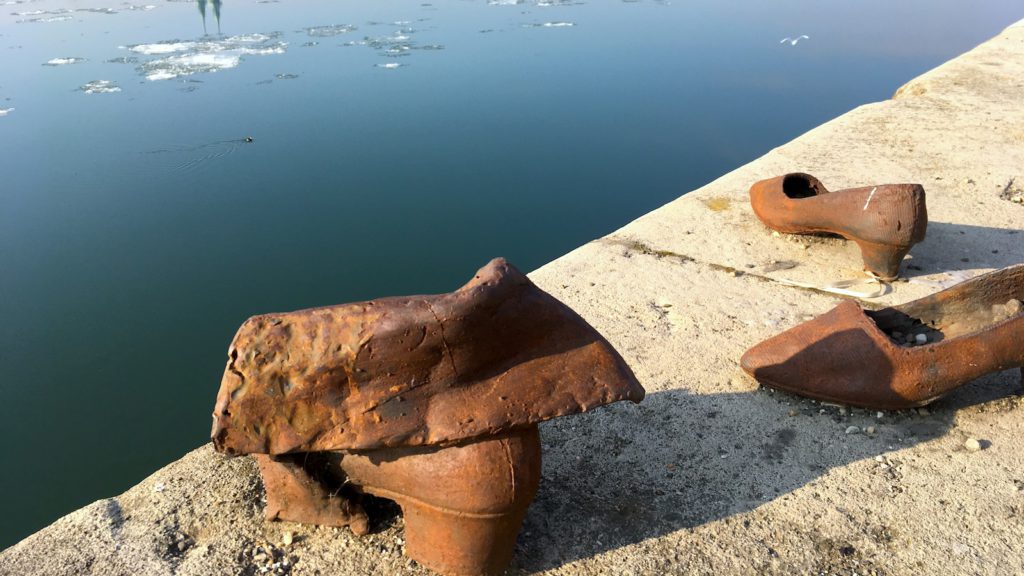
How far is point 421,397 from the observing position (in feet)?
6.12

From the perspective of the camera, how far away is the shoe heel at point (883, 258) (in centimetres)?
371

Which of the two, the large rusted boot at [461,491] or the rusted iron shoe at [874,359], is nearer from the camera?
the large rusted boot at [461,491]

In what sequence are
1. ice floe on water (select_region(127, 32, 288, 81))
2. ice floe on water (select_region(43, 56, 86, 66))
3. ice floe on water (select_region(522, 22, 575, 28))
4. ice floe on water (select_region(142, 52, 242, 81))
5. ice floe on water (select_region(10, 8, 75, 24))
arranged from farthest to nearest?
ice floe on water (select_region(522, 22, 575, 28)), ice floe on water (select_region(10, 8, 75, 24)), ice floe on water (select_region(43, 56, 86, 66)), ice floe on water (select_region(127, 32, 288, 81)), ice floe on water (select_region(142, 52, 242, 81))

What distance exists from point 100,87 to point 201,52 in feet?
5.98

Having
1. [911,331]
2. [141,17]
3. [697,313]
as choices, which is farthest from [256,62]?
[911,331]

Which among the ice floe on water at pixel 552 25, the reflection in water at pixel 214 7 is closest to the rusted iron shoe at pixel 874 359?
the ice floe on water at pixel 552 25

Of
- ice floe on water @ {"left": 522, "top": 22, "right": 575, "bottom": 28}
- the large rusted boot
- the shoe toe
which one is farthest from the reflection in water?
the large rusted boot

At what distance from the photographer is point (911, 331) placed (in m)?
3.06

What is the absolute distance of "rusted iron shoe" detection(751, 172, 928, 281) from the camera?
12.0 ft

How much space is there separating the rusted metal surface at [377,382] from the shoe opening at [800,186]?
3.02m

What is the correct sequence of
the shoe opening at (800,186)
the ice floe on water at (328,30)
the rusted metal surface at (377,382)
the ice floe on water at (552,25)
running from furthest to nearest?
the ice floe on water at (552,25) < the ice floe on water at (328,30) < the shoe opening at (800,186) < the rusted metal surface at (377,382)

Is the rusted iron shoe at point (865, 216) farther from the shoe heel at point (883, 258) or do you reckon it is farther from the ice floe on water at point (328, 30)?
the ice floe on water at point (328, 30)

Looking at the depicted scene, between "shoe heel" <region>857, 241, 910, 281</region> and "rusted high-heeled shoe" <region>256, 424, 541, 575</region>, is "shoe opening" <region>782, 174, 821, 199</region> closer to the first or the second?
"shoe heel" <region>857, 241, 910, 281</region>

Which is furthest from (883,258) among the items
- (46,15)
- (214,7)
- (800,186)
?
(46,15)
